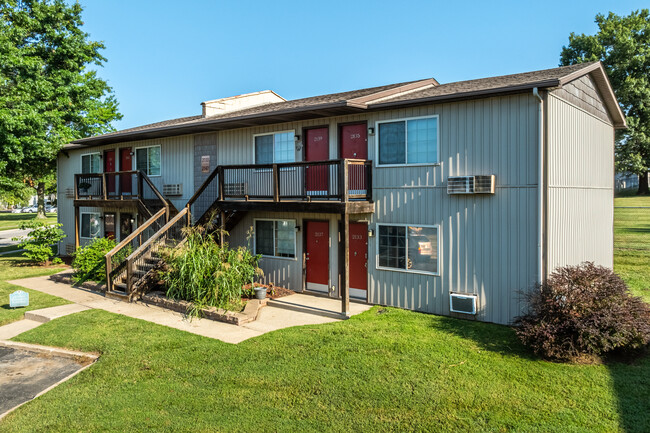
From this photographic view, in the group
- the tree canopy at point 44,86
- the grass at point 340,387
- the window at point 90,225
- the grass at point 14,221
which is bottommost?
the grass at point 340,387

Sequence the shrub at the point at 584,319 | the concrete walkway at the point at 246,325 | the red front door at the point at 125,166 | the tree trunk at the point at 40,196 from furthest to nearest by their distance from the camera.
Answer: the tree trunk at the point at 40,196 < the red front door at the point at 125,166 < the concrete walkway at the point at 246,325 < the shrub at the point at 584,319

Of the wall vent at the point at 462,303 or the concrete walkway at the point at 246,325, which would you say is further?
the wall vent at the point at 462,303

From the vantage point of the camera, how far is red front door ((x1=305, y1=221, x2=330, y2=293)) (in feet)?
41.3

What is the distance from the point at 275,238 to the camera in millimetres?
13695

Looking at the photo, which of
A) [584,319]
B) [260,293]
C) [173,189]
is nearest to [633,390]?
[584,319]

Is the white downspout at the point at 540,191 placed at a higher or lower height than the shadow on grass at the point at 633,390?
higher

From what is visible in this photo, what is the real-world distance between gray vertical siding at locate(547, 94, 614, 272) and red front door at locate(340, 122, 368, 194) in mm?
4192

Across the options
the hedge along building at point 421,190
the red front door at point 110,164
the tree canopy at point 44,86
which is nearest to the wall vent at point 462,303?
the hedge along building at point 421,190

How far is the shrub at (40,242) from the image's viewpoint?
18812mm

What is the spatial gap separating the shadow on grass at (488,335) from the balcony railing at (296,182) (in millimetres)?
3463

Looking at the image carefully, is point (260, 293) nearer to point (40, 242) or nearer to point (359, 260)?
point (359, 260)

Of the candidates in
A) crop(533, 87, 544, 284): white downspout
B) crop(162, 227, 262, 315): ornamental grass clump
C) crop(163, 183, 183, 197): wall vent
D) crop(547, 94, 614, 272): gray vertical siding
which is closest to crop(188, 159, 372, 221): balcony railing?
crop(162, 227, 262, 315): ornamental grass clump

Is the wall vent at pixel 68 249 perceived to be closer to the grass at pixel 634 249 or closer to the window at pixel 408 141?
the window at pixel 408 141

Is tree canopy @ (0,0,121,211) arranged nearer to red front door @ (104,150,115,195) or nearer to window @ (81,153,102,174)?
window @ (81,153,102,174)
